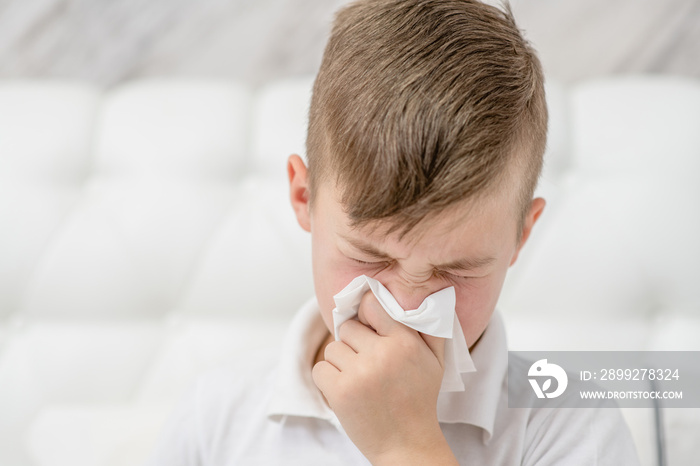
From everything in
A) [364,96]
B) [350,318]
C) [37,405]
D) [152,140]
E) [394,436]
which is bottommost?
[37,405]

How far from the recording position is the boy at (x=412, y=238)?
0.61 metres

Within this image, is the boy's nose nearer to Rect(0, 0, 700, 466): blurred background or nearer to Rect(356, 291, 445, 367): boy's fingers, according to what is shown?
Rect(356, 291, 445, 367): boy's fingers

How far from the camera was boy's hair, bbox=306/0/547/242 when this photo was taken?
602 mm

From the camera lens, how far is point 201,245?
1226mm

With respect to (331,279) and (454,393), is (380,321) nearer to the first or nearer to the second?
(331,279)

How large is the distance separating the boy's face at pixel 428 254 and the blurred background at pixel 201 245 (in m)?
0.48

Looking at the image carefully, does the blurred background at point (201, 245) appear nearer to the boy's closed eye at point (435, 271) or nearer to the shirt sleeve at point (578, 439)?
the shirt sleeve at point (578, 439)

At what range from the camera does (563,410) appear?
31.2 inches

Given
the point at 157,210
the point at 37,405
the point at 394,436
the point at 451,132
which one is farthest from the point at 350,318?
the point at 37,405

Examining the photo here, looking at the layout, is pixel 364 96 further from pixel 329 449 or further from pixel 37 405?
pixel 37 405

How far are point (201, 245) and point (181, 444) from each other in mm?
458

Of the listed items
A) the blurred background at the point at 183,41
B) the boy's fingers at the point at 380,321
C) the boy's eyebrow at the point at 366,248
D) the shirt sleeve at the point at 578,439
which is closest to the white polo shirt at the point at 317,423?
the shirt sleeve at the point at 578,439

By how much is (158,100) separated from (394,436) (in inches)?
35.3

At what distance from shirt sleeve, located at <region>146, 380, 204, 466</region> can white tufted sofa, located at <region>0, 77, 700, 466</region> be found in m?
0.26
